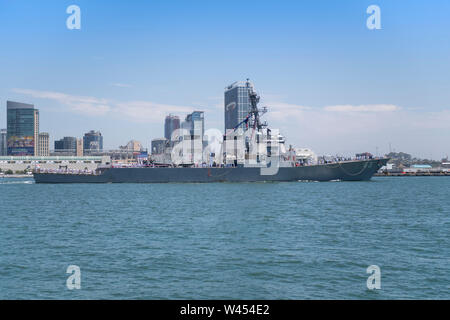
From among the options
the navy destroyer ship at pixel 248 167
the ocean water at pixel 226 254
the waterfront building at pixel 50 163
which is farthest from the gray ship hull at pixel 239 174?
the waterfront building at pixel 50 163

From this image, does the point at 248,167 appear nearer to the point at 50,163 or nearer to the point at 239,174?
the point at 239,174

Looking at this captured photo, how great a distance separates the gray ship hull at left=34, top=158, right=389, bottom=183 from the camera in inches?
2803

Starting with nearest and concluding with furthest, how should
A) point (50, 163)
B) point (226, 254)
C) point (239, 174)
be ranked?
point (226, 254) → point (239, 174) → point (50, 163)

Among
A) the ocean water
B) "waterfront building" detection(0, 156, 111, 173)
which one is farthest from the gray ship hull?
"waterfront building" detection(0, 156, 111, 173)

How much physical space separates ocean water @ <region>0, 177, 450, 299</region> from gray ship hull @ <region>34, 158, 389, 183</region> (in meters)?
40.1

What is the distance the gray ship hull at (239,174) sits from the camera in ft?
234

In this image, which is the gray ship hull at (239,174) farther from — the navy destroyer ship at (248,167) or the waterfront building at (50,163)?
the waterfront building at (50,163)

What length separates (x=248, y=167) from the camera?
235 ft

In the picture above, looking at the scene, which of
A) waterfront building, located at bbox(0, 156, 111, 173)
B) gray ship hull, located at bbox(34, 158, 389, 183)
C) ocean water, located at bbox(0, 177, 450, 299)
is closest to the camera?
ocean water, located at bbox(0, 177, 450, 299)

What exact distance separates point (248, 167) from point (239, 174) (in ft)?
7.26

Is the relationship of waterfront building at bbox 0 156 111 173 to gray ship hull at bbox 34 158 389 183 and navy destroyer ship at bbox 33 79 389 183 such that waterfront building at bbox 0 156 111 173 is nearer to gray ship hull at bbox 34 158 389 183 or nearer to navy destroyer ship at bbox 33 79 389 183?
navy destroyer ship at bbox 33 79 389 183

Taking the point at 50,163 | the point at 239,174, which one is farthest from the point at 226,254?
the point at 50,163

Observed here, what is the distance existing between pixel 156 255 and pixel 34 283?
5.15m
